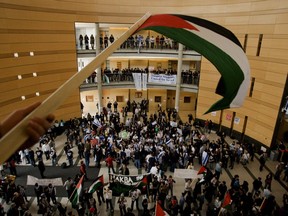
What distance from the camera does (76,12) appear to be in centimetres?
1780

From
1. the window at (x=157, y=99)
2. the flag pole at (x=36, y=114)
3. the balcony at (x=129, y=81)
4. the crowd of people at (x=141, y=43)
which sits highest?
the crowd of people at (x=141, y=43)

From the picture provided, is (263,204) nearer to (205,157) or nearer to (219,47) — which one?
(205,157)

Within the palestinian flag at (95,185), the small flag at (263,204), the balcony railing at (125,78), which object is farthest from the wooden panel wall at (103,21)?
the palestinian flag at (95,185)

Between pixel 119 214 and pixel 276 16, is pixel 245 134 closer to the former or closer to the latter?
pixel 276 16

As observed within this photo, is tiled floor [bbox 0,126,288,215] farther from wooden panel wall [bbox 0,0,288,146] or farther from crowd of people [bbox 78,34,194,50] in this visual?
crowd of people [bbox 78,34,194,50]

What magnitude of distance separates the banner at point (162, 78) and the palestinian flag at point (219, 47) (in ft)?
52.1

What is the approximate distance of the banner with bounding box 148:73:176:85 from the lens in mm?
20122

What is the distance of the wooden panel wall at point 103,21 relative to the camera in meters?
14.8

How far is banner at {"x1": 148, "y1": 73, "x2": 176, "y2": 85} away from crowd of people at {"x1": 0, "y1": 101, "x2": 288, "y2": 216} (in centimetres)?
286

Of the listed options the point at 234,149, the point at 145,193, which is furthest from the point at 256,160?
the point at 145,193

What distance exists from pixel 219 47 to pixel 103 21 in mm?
16591

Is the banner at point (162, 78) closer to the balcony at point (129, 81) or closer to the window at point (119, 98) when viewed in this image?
the balcony at point (129, 81)

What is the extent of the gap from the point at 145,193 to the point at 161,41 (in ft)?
45.5

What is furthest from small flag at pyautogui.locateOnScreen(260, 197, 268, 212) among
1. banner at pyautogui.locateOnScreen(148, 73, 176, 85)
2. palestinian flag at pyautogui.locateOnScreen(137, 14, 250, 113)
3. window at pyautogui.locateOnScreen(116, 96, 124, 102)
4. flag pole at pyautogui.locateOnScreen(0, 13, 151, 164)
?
window at pyautogui.locateOnScreen(116, 96, 124, 102)
